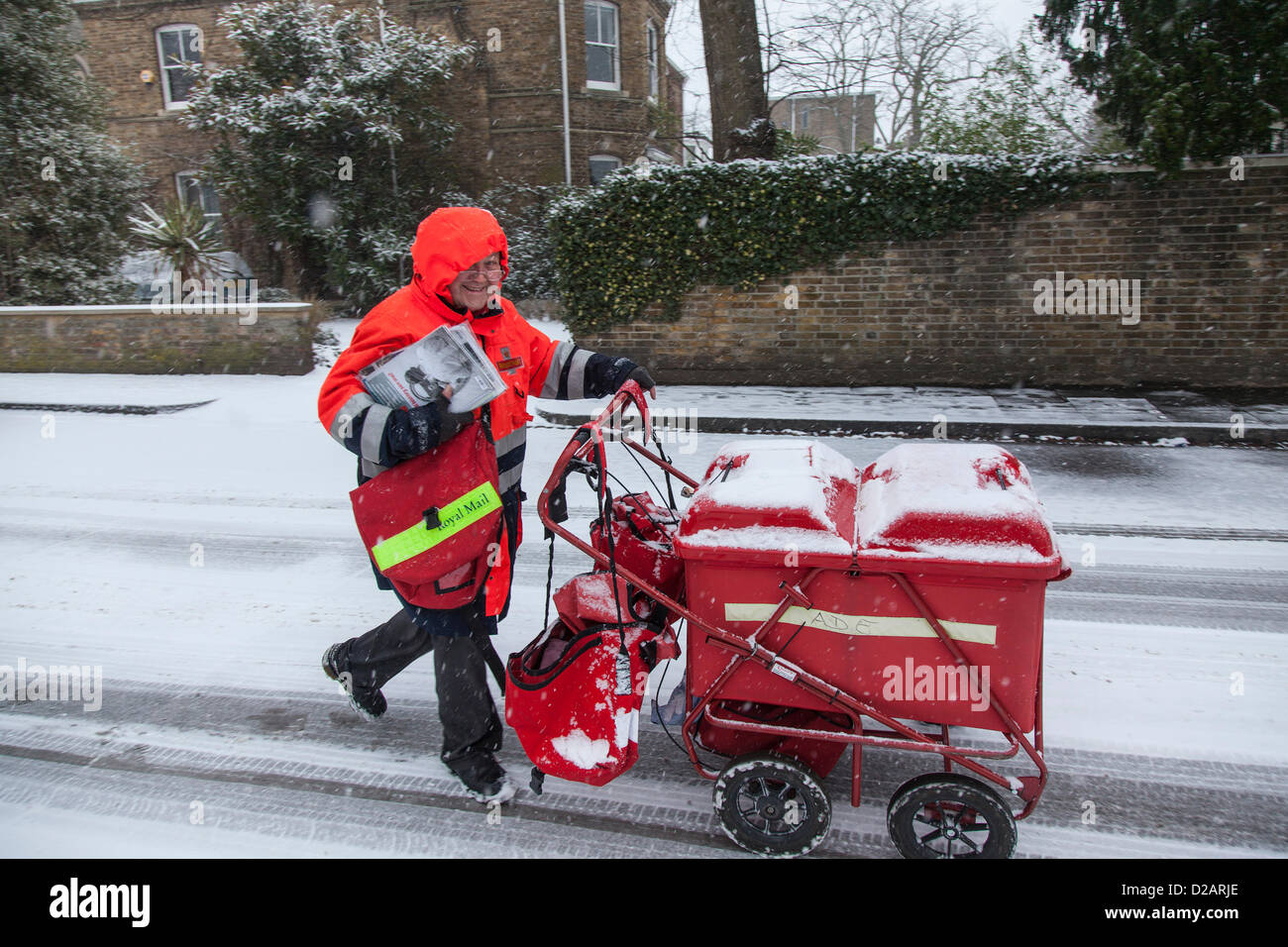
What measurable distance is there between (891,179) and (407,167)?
9515mm

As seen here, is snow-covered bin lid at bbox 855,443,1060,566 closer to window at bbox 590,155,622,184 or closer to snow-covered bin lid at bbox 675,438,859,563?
snow-covered bin lid at bbox 675,438,859,563

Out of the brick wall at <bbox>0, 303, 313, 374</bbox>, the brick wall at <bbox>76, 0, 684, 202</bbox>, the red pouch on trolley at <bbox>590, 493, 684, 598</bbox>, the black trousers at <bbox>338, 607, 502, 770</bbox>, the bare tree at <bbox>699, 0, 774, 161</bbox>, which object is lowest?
the black trousers at <bbox>338, 607, 502, 770</bbox>

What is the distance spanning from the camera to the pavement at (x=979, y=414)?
24.1 feet

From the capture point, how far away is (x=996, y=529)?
87.7 inches

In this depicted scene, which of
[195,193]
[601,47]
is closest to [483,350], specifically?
[601,47]

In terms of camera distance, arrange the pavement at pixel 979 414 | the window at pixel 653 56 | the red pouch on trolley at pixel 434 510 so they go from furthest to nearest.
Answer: the window at pixel 653 56, the pavement at pixel 979 414, the red pouch on trolley at pixel 434 510

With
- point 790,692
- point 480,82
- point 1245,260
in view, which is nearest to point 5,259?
point 480,82

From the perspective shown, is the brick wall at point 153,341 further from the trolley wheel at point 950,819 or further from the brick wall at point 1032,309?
the trolley wheel at point 950,819

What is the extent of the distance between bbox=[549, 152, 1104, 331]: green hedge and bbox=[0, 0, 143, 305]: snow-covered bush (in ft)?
26.9

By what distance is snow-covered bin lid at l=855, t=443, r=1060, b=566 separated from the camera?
86.7 inches

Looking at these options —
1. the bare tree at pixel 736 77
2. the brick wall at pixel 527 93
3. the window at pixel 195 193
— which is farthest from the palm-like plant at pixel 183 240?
the bare tree at pixel 736 77

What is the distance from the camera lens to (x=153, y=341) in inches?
401

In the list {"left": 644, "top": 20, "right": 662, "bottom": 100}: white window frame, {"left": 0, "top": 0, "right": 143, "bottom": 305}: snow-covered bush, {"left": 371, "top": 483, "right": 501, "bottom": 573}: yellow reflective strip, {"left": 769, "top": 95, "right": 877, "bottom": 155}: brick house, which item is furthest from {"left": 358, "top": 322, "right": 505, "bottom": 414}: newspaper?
{"left": 644, "top": 20, "right": 662, "bottom": 100}: white window frame

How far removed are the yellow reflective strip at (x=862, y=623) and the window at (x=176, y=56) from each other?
20285mm
